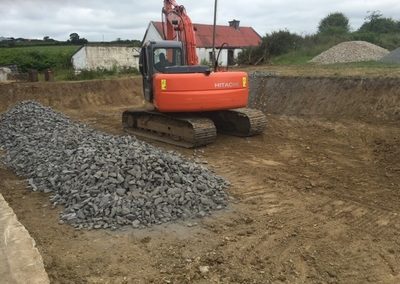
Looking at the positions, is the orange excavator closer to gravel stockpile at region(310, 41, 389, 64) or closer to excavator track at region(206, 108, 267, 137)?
excavator track at region(206, 108, 267, 137)

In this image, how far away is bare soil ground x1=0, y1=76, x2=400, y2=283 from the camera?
4.25 m

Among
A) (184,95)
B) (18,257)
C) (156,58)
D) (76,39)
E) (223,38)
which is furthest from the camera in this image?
(76,39)

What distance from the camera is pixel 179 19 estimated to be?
1049cm

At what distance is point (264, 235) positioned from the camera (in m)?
5.01

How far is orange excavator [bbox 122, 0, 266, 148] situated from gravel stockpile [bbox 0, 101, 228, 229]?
1652 millimetres

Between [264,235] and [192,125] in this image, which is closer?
[264,235]

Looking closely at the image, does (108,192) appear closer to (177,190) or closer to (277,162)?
(177,190)

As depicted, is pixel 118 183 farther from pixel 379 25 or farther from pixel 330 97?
pixel 379 25

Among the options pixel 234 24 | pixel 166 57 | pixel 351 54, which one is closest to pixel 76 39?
pixel 234 24

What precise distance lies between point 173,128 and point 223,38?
3063 cm

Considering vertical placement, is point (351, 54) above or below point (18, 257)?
above

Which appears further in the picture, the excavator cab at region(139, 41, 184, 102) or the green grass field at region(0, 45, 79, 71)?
the green grass field at region(0, 45, 79, 71)

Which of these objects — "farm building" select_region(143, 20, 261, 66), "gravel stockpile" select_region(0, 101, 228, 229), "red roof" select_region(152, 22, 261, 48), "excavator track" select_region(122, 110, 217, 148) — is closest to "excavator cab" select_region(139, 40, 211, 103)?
"excavator track" select_region(122, 110, 217, 148)

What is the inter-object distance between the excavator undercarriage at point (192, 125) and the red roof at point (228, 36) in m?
26.0
